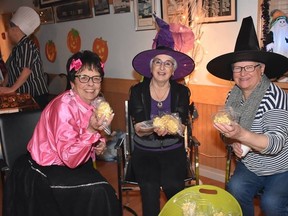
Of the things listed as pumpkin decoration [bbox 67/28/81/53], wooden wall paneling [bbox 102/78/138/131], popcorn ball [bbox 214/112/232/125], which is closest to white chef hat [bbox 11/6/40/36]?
pumpkin decoration [bbox 67/28/81/53]

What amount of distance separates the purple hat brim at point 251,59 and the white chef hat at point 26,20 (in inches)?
89.7

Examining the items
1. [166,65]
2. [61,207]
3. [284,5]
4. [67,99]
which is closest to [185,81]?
[166,65]

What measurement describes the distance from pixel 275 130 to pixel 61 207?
121cm

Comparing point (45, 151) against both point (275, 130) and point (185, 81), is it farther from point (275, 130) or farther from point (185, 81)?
point (185, 81)

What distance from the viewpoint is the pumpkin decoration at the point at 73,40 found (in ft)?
13.0

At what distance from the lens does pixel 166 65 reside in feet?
6.77

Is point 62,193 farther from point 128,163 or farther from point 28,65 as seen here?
point 28,65

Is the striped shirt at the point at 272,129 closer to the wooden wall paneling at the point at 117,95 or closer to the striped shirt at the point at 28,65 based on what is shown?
the wooden wall paneling at the point at 117,95

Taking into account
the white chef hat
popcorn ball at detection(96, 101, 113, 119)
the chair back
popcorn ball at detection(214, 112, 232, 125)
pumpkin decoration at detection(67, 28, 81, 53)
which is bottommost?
the chair back

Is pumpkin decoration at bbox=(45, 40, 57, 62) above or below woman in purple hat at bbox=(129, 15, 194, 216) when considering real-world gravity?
above

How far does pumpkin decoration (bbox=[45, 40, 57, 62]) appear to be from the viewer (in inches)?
172

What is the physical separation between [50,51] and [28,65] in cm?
155

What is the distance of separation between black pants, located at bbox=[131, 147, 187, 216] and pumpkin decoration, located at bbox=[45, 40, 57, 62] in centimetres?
294

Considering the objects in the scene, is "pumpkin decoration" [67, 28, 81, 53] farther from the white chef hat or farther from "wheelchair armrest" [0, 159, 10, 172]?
"wheelchair armrest" [0, 159, 10, 172]
